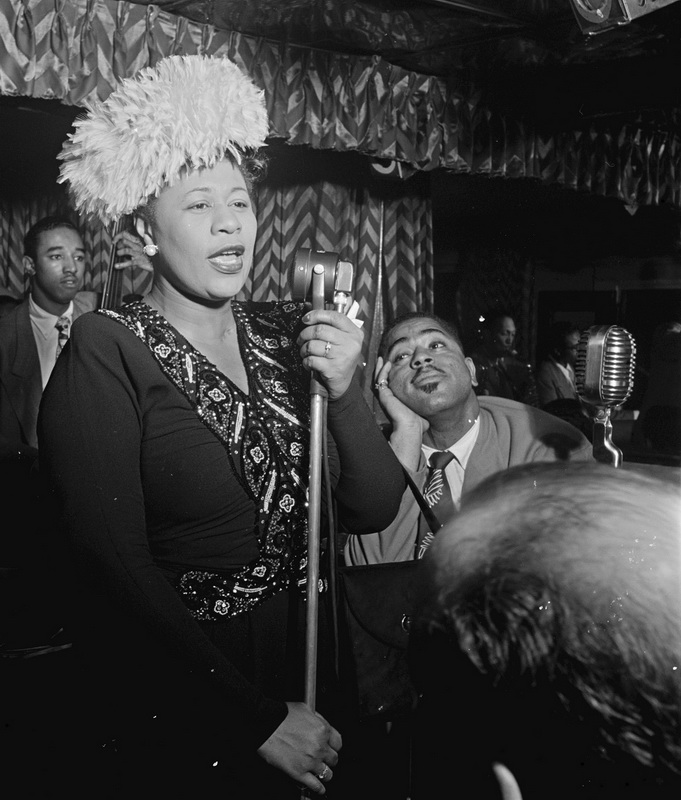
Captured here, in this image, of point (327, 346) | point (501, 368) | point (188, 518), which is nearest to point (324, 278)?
point (327, 346)

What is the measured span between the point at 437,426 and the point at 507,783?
1831 mm

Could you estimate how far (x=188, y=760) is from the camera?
116 centimetres

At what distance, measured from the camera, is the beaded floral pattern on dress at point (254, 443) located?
116 cm

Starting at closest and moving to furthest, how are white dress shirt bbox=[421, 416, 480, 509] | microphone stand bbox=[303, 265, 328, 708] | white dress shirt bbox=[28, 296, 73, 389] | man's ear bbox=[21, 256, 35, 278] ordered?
microphone stand bbox=[303, 265, 328, 708] < white dress shirt bbox=[421, 416, 480, 509] < white dress shirt bbox=[28, 296, 73, 389] < man's ear bbox=[21, 256, 35, 278]

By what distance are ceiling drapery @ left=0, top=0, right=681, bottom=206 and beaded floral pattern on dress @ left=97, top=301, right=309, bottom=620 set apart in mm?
1259

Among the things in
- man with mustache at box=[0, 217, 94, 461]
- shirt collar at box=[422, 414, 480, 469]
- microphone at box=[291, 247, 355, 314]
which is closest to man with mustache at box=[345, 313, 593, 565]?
shirt collar at box=[422, 414, 480, 469]

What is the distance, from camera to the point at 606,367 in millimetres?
1266

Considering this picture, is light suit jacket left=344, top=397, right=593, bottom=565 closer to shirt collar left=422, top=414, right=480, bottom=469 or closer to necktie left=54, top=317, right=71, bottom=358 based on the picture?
shirt collar left=422, top=414, right=480, bottom=469

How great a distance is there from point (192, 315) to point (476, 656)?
892mm

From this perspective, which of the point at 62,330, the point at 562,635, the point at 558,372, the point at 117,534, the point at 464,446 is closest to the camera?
the point at 562,635

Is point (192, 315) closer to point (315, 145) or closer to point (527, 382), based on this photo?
point (315, 145)

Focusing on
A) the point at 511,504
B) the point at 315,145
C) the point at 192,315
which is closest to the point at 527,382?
the point at 315,145

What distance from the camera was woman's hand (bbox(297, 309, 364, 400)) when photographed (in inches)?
44.8

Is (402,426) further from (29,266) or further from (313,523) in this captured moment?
(29,266)
